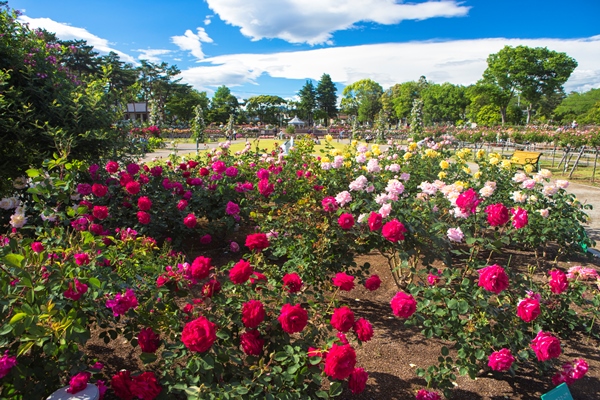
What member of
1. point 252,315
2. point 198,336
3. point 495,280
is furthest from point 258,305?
point 495,280

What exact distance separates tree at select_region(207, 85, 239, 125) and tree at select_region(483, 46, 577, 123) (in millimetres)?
41173

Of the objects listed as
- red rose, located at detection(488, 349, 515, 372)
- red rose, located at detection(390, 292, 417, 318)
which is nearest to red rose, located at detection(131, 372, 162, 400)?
red rose, located at detection(390, 292, 417, 318)

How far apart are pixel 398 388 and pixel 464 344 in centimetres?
59

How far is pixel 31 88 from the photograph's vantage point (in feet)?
12.7

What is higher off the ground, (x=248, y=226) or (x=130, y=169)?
(x=130, y=169)

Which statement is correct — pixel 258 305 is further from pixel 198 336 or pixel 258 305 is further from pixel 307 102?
pixel 307 102

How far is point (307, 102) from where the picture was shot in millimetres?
81625

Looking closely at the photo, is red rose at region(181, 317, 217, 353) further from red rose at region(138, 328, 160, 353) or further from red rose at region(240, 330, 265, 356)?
red rose at region(138, 328, 160, 353)

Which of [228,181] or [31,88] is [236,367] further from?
[31,88]

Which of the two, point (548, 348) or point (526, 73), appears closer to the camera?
point (548, 348)

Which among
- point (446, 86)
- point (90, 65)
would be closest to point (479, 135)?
point (90, 65)

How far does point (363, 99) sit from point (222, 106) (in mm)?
38250

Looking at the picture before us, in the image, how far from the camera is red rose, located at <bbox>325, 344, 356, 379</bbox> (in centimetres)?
137

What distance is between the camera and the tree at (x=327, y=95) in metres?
83.9
